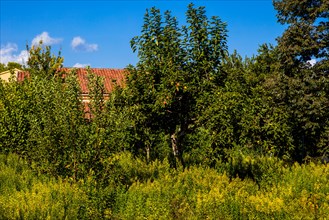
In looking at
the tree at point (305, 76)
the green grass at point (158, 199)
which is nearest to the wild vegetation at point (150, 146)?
the green grass at point (158, 199)

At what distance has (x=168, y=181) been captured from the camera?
14.1 m

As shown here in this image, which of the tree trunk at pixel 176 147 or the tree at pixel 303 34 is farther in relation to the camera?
the tree at pixel 303 34

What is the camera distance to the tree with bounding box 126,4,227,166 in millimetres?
16875

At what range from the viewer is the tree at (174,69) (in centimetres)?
1688

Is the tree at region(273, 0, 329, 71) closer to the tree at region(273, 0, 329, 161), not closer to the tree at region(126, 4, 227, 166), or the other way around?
the tree at region(273, 0, 329, 161)

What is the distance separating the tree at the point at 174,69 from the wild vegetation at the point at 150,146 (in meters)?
0.04

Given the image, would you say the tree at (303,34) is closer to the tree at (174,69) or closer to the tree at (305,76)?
the tree at (305,76)

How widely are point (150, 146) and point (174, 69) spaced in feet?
23.9

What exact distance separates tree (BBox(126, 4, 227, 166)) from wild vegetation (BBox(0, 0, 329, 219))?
0.04 metres

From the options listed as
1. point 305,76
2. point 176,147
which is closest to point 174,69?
point 176,147

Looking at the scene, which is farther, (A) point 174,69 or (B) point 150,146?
(B) point 150,146

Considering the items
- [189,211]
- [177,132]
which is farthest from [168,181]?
[177,132]

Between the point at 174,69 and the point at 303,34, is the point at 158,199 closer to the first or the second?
the point at 174,69

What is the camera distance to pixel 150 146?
2316 centimetres
